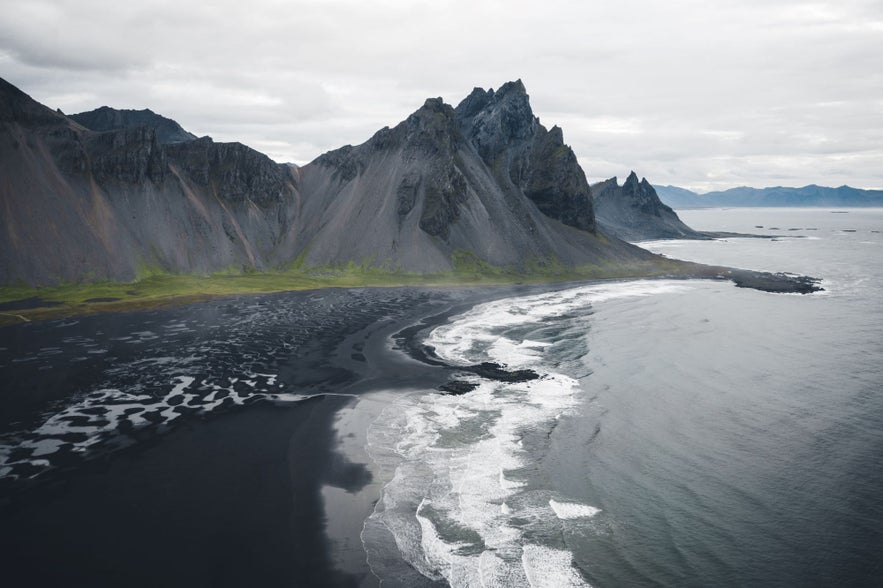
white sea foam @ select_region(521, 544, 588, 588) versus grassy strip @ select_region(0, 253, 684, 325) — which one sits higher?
grassy strip @ select_region(0, 253, 684, 325)

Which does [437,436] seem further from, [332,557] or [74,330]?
[74,330]

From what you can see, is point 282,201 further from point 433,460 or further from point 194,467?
point 433,460

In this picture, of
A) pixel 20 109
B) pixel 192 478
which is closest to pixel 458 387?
pixel 192 478

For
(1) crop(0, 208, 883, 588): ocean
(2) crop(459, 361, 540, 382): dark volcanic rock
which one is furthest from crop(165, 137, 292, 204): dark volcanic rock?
(2) crop(459, 361, 540, 382): dark volcanic rock

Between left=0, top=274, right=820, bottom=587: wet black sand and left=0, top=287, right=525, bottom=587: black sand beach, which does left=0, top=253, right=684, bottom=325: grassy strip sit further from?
left=0, top=287, right=525, bottom=587: black sand beach

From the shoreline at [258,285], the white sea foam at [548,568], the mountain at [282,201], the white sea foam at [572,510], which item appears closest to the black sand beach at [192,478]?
the white sea foam at [548,568]

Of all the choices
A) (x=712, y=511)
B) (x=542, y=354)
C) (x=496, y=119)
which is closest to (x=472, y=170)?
(x=496, y=119)

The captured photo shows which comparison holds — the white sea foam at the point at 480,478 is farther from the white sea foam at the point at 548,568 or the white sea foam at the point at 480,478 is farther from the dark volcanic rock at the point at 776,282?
the dark volcanic rock at the point at 776,282
